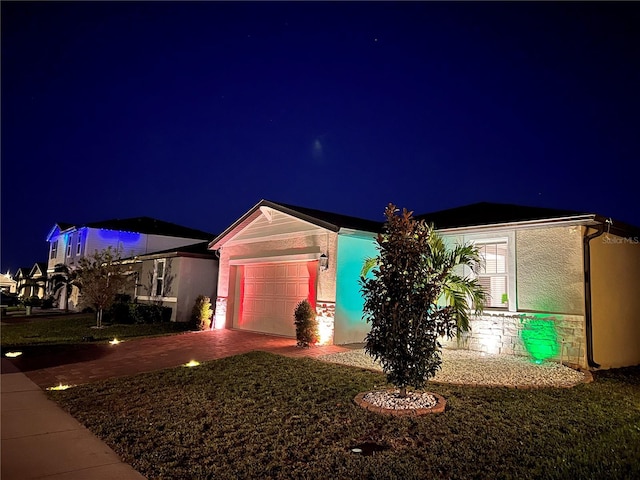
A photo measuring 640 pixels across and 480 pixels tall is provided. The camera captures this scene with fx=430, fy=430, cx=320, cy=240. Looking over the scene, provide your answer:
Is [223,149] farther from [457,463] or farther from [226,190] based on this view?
[457,463]

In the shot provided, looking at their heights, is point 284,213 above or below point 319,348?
above

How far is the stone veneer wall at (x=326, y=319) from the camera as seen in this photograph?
11859 mm

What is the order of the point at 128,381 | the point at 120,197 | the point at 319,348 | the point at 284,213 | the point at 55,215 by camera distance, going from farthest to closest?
the point at 55,215 → the point at 120,197 → the point at 284,213 → the point at 319,348 → the point at 128,381

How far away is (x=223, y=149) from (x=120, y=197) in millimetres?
35949

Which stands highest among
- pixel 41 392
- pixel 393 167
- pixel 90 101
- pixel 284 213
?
pixel 393 167

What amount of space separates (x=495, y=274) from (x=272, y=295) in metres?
7.25

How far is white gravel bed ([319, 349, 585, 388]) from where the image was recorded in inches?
295

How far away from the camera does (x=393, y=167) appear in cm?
6238

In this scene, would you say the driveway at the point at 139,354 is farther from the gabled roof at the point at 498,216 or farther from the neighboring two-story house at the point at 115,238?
the neighboring two-story house at the point at 115,238

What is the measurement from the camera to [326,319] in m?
12.0

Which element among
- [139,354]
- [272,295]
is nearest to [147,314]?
[272,295]

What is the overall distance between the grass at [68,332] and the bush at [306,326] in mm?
6059

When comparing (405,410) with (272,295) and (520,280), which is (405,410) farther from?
(272,295)

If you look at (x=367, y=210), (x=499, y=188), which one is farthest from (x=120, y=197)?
(x=499, y=188)
